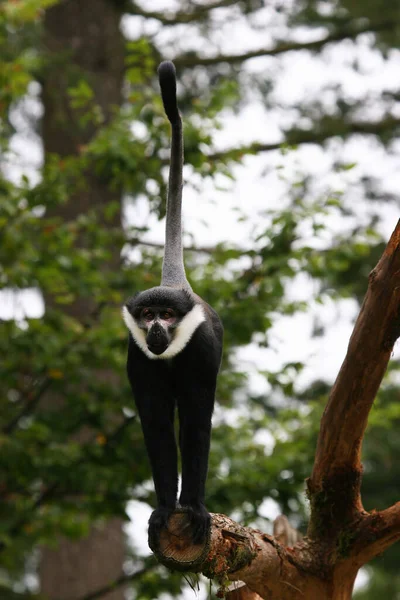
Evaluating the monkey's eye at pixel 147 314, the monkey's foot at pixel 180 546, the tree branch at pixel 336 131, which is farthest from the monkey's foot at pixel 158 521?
the tree branch at pixel 336 131

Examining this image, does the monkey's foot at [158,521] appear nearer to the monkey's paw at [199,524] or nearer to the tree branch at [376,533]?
the monkey's paw at [199,524]

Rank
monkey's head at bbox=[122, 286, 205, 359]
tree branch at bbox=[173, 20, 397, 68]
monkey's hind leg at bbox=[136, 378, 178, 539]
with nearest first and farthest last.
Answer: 1. monkey's head at bbox=[122, 286, 205, 359]
2. monkey's hind leg at bbox=[136, 378, 178, 539]
3. tree branch at bbox=[173, 20, 397, 68]

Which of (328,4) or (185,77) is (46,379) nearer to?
(185,77)

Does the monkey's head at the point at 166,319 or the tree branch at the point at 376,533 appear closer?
the monkey's head at the point at 166,319

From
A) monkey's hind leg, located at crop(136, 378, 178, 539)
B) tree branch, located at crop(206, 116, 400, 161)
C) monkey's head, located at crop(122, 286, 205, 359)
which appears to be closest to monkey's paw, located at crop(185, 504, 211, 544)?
monkey's hind leg, located at crop(136, 378, 178, 539)

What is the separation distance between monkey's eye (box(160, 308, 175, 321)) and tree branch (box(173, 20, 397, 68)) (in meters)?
7.58

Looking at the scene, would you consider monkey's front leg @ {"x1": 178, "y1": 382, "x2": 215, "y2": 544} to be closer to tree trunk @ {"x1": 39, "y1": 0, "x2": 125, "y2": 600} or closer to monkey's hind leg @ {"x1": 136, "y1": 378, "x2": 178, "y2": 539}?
monkey's hind leg @ {"x1": 136, "y1": 378, "x2": 178, "y2": 539}

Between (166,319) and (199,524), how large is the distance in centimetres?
94

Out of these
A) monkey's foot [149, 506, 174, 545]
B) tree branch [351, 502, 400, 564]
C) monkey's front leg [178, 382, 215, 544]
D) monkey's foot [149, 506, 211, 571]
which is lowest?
tree branch [351, 502, 400, 564]

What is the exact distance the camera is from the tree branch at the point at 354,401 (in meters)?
4.05

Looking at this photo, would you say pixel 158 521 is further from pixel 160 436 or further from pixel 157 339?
pixel 157 339

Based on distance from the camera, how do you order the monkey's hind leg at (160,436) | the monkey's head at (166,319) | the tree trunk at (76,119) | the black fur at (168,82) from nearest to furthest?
the monkey's head at (166,319) → the monkey's hind leg at (160,436) → the black fur at (168,82) → the tree trunk at (76,119)

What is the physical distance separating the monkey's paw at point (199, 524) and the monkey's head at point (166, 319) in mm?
720

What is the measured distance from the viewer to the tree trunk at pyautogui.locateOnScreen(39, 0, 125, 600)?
9.38 m
